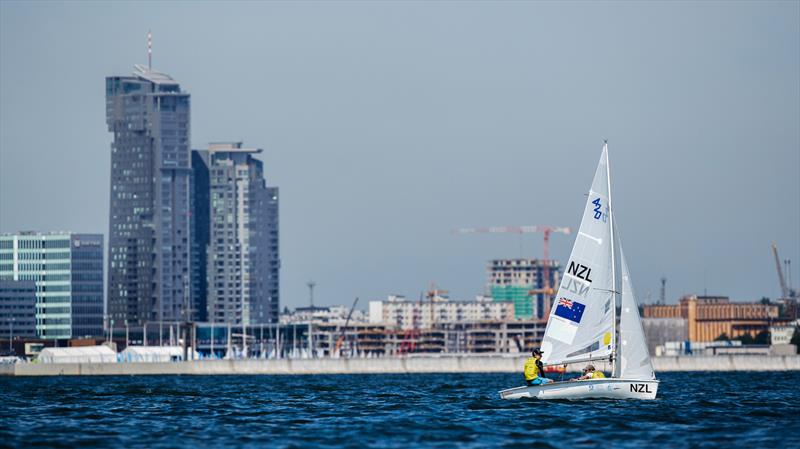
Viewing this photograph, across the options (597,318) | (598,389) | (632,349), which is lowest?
(598,389)

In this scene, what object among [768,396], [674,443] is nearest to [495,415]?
[674,443]

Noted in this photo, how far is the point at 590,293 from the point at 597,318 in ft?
3.43

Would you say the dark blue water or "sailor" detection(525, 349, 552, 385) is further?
"sailor" detection(525, 349, 552, 385)

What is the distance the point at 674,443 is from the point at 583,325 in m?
14.6

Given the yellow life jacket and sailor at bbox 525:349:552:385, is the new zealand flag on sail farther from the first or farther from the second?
the yellow life jacket

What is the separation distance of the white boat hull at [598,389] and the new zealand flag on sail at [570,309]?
2.78 metres

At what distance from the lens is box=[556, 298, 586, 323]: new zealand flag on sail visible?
62.2 m

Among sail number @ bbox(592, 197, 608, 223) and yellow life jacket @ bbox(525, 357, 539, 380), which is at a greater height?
sail number @ bbox(592, 197, 608, 223)

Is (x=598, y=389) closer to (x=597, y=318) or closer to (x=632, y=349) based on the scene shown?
(x=632, y=349)

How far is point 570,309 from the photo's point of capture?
62406 mm

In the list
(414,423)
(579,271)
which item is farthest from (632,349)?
(414,423)

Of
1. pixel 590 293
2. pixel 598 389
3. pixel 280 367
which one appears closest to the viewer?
pixel 598 389

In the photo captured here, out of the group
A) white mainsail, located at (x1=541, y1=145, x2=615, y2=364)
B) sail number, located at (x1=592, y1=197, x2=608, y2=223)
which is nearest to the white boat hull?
white mainsail, located at (x1=541, y1=145, x2=615, y2=364)

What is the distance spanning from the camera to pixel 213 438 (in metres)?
50.8
